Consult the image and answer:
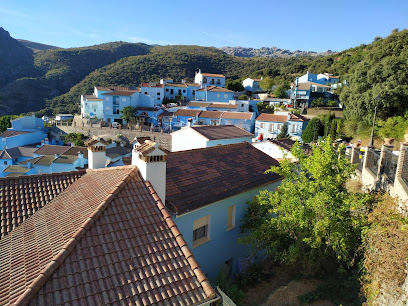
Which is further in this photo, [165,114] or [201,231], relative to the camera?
[165,114]

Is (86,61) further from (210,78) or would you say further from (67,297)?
(67,297)

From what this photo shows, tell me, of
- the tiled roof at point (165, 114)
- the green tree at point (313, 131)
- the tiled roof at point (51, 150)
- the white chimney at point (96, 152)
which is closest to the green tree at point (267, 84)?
the tiled roof at point (165, 114)

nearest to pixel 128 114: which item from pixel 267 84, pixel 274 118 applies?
pixel 274 118

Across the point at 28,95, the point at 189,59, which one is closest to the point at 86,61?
the point at 28,95

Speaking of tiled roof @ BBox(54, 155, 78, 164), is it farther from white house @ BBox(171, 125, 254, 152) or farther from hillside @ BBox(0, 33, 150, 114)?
hillside @ BBox(0, 33, 150, 114)

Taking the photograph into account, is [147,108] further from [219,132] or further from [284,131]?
[219,132]

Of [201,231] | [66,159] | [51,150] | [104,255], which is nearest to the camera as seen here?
[104,255]
